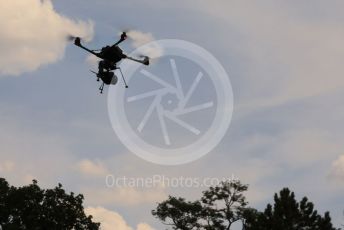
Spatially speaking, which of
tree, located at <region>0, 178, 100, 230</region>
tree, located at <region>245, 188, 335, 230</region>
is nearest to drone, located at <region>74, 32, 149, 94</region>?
tree, located at <region>245, 188, 335, 230</region>

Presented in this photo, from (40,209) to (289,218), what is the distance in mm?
24379

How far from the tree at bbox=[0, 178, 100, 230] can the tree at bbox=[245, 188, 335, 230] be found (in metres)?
18.7

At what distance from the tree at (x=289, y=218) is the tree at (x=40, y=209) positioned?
1870cm

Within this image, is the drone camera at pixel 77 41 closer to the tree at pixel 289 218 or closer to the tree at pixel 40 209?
the tree at pixel 289 218

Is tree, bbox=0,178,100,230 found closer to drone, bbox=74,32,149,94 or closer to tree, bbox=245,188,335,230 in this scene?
tree, bbox=245,188,335,230

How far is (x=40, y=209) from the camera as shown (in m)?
57.7

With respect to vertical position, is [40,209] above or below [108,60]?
above

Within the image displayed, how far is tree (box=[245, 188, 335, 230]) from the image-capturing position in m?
45.9

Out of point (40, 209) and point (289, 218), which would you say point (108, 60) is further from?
point (40, 209)

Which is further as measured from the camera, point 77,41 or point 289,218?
point 289,218

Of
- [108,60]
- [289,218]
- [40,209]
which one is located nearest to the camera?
[108,60]

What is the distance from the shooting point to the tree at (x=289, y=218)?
1806 inches

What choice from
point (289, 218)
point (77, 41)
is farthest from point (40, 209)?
point (77, 41)

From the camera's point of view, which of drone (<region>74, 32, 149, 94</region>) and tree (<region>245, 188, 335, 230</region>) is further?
tree (<region>245, 188, 335, 230</region>)
